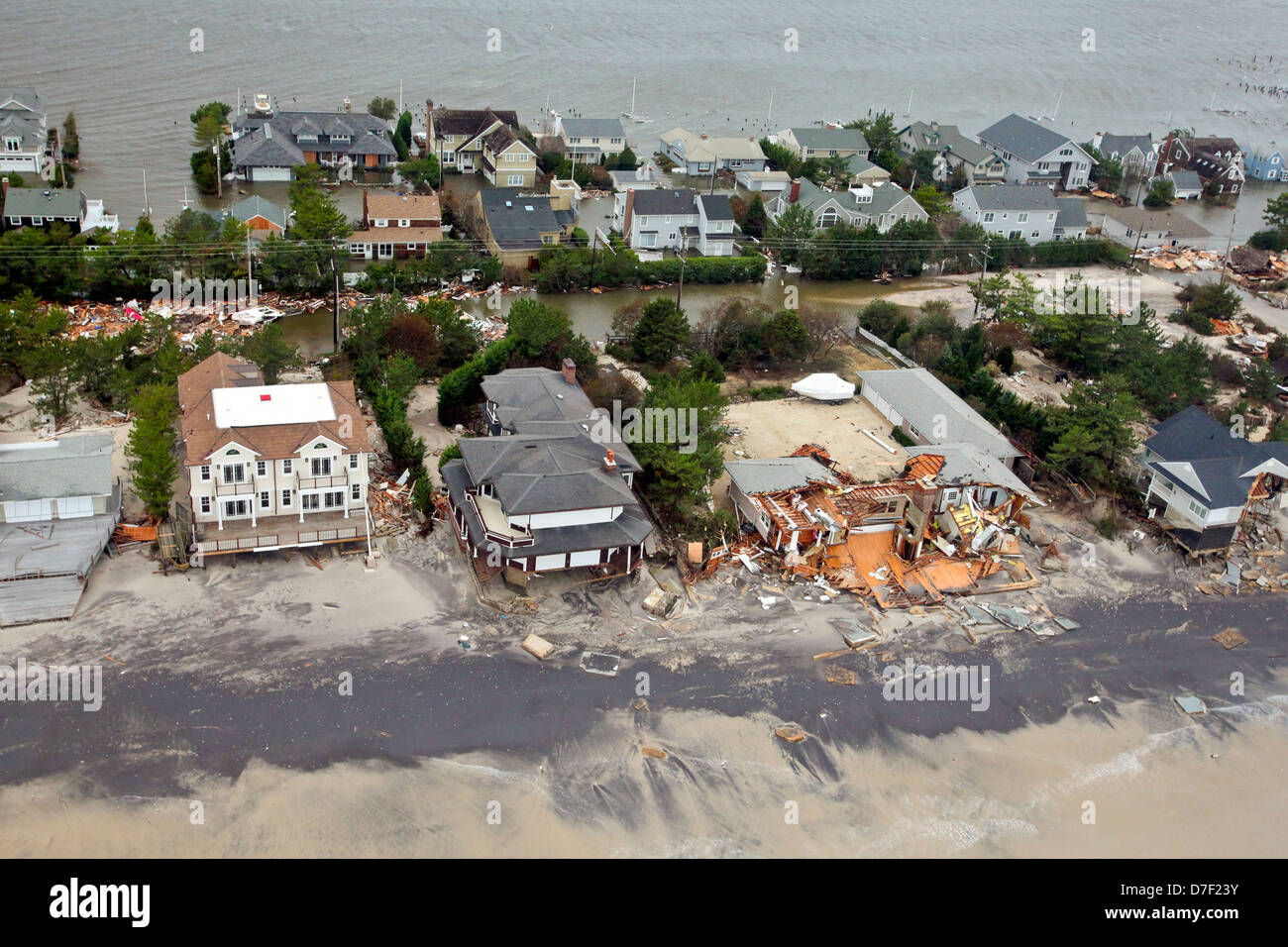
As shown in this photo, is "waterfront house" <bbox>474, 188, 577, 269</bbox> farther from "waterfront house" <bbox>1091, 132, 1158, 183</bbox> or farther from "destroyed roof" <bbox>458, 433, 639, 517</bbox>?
"waterfront house" <bbox>1091, 132, 1158, 183</bbox>

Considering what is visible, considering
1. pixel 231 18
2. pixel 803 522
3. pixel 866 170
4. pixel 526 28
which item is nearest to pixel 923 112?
pixel 866 170

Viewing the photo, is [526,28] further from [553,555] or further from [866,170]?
[553,555]

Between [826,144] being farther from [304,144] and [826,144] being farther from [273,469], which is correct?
[273,469]

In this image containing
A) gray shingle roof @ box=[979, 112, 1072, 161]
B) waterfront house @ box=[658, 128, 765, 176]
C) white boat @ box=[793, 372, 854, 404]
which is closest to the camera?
white boat @ box=[793, 372, 854, 404]

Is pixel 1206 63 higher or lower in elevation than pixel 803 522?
higher

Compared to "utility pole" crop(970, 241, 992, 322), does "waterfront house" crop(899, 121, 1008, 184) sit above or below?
above

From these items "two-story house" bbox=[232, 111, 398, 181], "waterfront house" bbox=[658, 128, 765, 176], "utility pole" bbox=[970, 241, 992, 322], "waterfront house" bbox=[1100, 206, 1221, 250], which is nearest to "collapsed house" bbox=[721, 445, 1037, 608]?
"utility pole" bbox=[970, 241, 992, 322]
